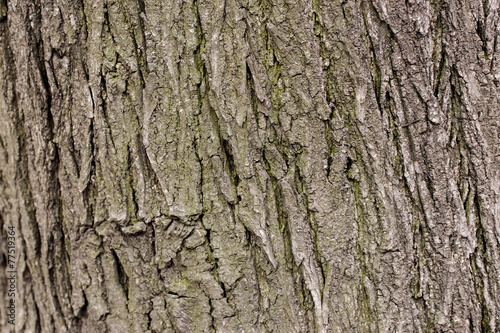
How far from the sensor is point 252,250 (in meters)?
1.23

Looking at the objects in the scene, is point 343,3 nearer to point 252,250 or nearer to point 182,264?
point 252,250

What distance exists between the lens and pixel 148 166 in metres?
1.22

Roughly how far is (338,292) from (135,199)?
31.5 inches

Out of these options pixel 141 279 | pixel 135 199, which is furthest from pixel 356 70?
pixel 141 279

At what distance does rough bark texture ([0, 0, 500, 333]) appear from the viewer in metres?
1.19

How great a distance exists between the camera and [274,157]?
1216 mm

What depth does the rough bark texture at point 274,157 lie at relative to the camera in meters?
1.19

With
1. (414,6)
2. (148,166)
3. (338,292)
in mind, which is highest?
(414,6)

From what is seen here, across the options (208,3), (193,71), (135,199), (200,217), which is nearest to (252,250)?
(200,217)

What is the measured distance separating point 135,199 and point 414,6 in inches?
47.5

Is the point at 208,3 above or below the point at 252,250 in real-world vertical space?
above

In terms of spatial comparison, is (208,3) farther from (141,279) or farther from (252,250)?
(141,279)

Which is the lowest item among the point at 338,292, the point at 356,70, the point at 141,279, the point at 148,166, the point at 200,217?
the point at 338,292

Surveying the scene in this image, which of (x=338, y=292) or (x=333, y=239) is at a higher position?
(x=333, y=239)
